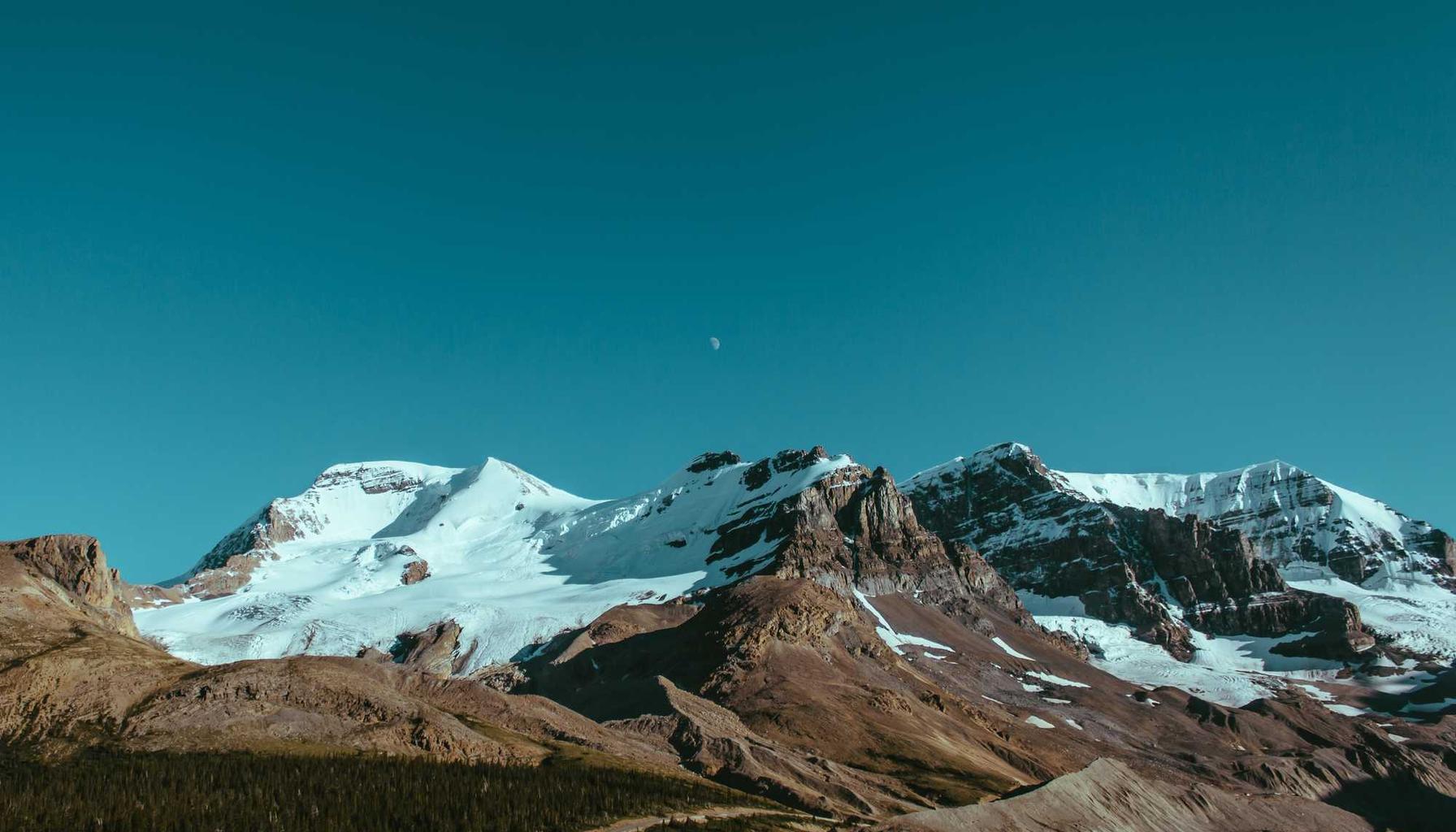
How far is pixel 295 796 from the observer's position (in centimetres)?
8462

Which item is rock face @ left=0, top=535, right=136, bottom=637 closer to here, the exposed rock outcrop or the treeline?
the treeline

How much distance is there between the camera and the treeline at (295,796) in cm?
7862

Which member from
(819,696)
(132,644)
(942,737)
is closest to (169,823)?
(132,644)

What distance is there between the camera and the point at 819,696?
180 metres

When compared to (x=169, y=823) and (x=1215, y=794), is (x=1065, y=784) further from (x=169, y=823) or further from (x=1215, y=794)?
(x=169, y=823)

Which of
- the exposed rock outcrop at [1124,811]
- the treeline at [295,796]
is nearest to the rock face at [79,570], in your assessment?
the treeline at [295,796]

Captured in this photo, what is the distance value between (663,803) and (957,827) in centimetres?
2825

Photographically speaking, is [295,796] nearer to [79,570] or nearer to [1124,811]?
[79,570]

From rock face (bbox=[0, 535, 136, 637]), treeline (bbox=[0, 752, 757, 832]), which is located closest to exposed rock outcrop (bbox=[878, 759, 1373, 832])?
treeline (bbox=[0, 752, 757, 832])

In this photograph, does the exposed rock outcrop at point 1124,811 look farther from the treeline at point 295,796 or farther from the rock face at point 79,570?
the rock face at point 79,570

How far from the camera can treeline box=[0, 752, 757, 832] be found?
78.6 metres

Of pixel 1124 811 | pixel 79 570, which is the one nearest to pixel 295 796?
pixel 79 570

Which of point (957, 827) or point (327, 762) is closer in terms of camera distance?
point (327, 762)

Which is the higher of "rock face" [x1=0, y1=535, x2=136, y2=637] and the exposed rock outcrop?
"rock face" [x1=0, y1=535, x2=136, y2=637]
